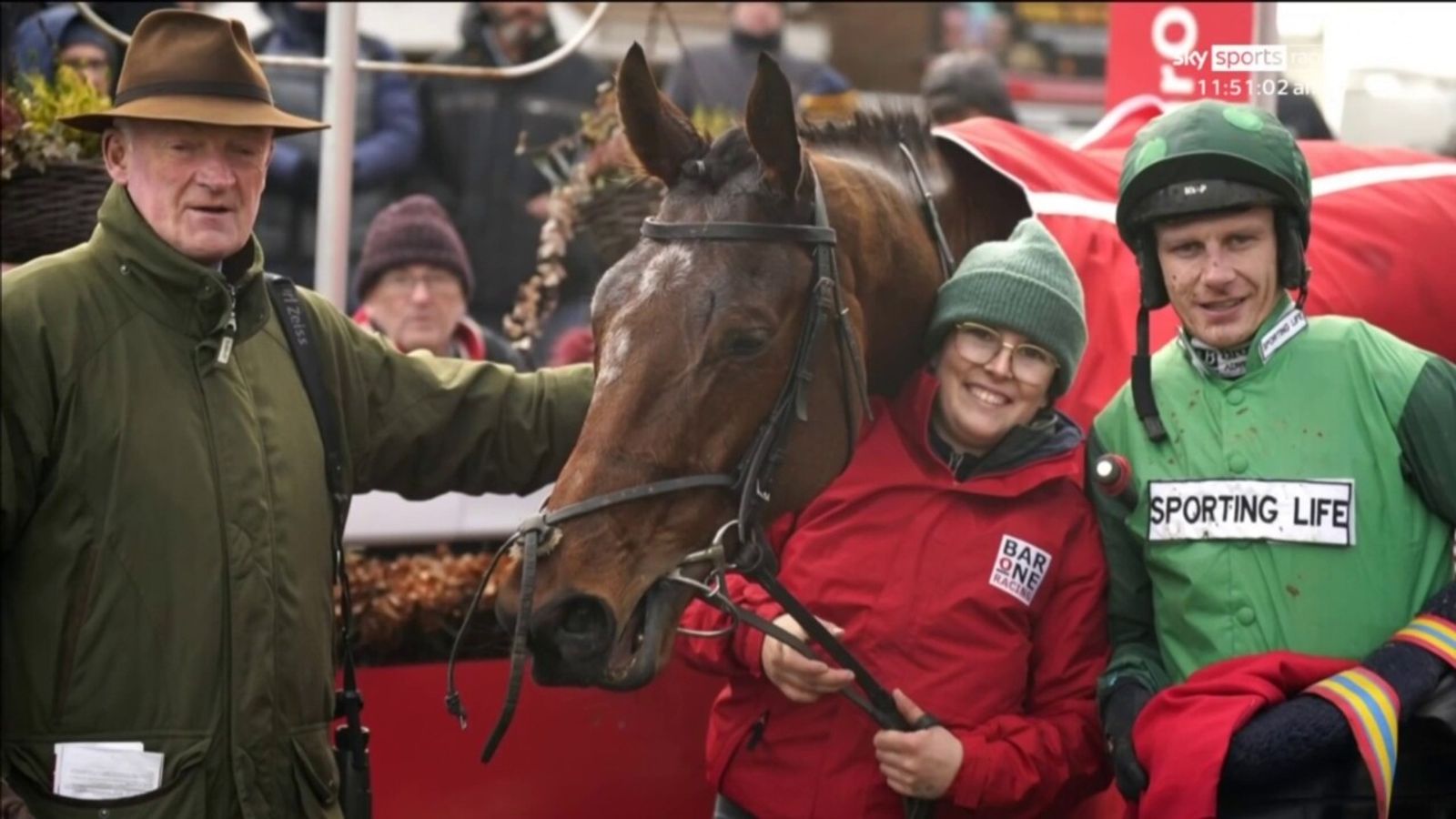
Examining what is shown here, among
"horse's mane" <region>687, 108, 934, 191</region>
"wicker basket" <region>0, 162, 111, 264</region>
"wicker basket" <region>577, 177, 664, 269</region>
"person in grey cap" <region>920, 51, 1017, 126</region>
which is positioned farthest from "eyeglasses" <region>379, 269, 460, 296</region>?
"horse's mane" <region>687, 108, 934, 191</region>

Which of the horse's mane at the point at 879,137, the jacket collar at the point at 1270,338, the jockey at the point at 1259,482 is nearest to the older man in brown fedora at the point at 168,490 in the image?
the horse's mane at the point at 879,137

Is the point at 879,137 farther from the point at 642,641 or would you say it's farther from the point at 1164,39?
the point at 1164,39

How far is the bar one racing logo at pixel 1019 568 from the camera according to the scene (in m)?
3.17

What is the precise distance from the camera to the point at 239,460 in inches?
115

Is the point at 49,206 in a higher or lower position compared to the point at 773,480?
higher

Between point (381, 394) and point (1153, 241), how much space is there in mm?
1439

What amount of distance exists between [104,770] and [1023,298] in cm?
171

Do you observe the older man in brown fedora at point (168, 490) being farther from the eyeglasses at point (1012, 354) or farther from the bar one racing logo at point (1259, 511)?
the bar one racing logo at point (1259, 511)

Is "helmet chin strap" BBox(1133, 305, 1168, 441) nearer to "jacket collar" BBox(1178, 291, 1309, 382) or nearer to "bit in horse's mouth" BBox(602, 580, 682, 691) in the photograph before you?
"jacket collar" BBox(1178, 291, 1309, 382)

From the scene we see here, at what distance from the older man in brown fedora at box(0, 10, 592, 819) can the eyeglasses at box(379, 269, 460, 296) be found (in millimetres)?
2369

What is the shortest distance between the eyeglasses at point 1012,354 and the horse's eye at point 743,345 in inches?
17.0

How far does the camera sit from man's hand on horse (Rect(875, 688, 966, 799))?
304cm

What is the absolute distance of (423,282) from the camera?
18.2ft

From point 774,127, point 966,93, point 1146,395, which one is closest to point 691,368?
point 774,127
